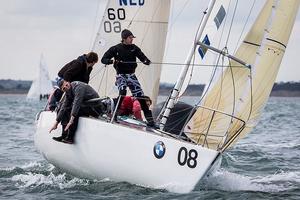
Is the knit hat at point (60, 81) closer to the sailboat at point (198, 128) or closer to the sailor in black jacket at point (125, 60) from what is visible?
the sailboat at point (198, 128)

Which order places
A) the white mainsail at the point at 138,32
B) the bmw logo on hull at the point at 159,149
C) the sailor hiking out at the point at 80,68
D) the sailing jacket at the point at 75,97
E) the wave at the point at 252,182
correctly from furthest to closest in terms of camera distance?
1. the white mainsail at the point at 138,32
2. the sailor hiking out at the point at 80,68
3. the wave at the point at 252,182
4. the sailing jacket at the point at 75,97
5. the bmw logo on hull at the point at 159,149

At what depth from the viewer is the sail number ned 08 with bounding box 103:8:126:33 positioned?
1254 cm

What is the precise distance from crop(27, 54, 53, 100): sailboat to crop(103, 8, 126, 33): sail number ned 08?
44298mm

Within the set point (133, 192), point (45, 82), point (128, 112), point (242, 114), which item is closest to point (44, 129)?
point (128, 112)

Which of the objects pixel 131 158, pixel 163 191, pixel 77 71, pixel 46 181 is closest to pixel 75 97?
pixel 77 71

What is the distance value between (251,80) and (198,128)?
1.19 m

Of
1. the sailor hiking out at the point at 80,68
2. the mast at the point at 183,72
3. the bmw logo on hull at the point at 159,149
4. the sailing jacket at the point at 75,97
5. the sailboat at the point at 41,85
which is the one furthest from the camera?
the sailboat at the point at 41,85

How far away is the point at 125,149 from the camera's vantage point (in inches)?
348

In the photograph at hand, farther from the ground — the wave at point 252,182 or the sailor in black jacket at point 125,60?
the sailor in black jacket at point 125,60

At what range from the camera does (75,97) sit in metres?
9.27

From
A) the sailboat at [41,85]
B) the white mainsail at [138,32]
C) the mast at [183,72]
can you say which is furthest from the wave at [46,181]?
the sailboat at [41,85]

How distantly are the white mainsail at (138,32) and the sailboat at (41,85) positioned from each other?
44243 millimetres

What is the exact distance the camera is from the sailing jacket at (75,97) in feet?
30.3

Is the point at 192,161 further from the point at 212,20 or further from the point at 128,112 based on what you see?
the point at 212,20
